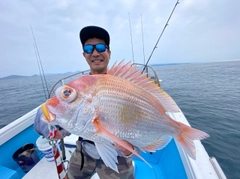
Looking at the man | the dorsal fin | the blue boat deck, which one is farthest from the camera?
the blue boat deck

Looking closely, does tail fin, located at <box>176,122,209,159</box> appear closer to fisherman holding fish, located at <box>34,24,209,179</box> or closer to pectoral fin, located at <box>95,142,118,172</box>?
fisherman holding fish, located at <box>34,24,209,179</box>

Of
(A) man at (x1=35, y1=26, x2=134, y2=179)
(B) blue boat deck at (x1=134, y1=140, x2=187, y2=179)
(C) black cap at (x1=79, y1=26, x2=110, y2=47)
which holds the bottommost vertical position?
(B) blue boat deck at (x1=134, y1=140, x2=187, y2=179)

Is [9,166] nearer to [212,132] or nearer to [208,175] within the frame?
[208,175]

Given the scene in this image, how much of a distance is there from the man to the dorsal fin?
2.49 ft

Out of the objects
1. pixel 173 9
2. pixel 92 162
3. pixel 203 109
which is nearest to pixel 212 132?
pixel 203 109

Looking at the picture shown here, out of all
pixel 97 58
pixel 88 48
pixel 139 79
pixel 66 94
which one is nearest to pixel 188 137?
pixel 139 79

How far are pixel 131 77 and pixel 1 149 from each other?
2912 millimetres

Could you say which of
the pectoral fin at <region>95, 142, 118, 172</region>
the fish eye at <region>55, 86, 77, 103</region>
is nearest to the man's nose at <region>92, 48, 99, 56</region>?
the fish eye at <region>55, 86, 77, 103</region>

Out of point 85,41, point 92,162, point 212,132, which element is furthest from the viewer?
point 212,132

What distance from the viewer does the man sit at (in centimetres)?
149

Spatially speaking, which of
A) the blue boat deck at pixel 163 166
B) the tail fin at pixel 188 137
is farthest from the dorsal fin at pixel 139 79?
the blue boat deck at pixel 163 166

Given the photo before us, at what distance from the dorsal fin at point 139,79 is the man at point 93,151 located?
2.49ft

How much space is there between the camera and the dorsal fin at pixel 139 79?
0.98 m

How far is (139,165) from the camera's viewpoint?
255 cm
